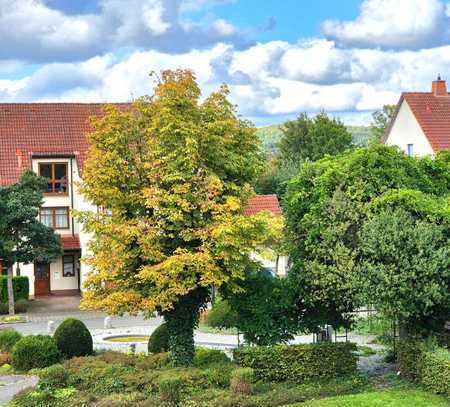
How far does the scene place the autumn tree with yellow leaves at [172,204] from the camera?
2395 cm

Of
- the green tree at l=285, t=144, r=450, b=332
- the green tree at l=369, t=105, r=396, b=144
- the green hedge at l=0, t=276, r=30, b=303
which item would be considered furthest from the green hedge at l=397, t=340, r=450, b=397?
the green tree at l=369, t=105, r=396, b=144

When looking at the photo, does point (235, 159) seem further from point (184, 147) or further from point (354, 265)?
point (354, 265)

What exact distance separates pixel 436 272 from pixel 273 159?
52.4 meters

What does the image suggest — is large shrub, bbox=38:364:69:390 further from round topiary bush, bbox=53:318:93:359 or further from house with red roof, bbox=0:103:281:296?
house with red roof, bbox=0:103:281:296

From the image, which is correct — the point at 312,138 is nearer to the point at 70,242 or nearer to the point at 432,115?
the point at 432,115

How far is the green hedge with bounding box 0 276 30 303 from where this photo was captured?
45469 mm

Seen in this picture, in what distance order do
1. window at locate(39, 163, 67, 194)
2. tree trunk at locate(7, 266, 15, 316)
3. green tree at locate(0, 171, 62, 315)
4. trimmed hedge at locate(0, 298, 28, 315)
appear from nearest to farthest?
green tree at locate(0, 171, 62, 315)
tree trunk at locate(7, 266, 15, 316)
trimmed hedge at locate(0, 298, 28, 315)
window at locate(39, 163, 67, 194)

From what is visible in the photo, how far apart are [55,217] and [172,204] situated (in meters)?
26.8

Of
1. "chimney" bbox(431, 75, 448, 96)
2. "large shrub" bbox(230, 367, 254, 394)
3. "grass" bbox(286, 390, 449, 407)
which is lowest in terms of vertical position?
"grass" bbox(286, 390, 449, 407)

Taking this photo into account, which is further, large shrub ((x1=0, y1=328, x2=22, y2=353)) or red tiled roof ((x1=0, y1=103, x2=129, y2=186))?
red tiled roof ((x1=0, y1=103, x2=129, y2=186))

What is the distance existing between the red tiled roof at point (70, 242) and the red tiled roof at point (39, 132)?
4.21 m

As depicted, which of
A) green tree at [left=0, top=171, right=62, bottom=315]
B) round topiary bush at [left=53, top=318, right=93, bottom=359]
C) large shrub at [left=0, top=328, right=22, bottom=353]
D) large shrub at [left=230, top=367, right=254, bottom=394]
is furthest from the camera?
green tree at [left=0, top=171, right=62, bottom=315]

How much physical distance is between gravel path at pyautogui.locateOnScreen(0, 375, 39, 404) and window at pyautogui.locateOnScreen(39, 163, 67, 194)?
2238cm

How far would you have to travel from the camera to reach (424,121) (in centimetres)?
5138
